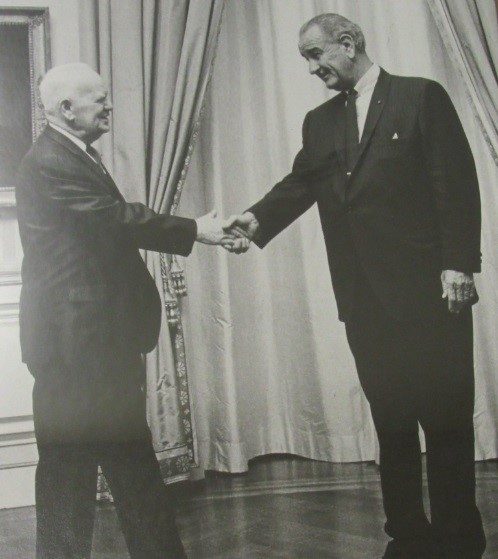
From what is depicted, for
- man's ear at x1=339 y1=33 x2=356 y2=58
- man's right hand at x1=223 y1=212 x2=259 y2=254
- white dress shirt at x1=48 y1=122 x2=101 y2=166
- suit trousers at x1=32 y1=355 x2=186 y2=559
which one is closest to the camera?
suit trousers at x1=32 y1=355 x2=186 y2=559

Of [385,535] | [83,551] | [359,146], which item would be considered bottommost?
[385,535]

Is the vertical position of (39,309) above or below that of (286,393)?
above

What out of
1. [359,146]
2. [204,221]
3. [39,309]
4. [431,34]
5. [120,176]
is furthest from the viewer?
[431,34]

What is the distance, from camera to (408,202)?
1.65 meters

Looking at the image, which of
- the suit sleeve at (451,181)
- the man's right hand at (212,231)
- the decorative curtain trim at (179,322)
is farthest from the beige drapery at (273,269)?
the suit sleeve at (451,181)

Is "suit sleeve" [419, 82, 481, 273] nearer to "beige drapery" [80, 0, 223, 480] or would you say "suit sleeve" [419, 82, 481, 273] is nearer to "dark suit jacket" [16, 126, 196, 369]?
"dark suit jacket" [16, 126, 196, 369]

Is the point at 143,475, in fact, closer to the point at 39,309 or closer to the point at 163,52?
the point at 39,309

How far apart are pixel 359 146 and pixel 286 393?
4.30 ft

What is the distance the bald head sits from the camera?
1558 millimetres

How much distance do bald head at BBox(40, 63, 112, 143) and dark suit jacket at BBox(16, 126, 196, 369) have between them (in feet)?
0.29

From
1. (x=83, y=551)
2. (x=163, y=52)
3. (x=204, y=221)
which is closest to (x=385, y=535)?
(x=83, y=551)

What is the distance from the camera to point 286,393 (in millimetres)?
2691

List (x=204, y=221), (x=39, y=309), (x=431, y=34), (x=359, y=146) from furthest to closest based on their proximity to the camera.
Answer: (x=431, y=34) → (x=204, y=221) → (x=359, y=146) → (x=39, y=309)

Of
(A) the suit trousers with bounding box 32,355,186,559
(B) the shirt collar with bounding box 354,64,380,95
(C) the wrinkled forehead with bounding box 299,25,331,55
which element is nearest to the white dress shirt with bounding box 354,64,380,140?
(B) the shirt collar with bounding box 354,64,380,95
